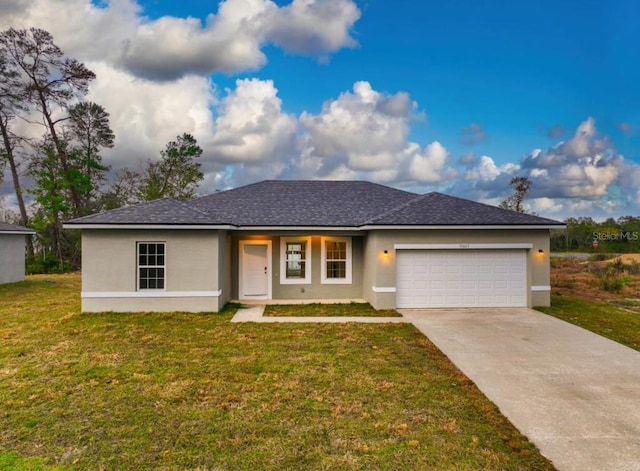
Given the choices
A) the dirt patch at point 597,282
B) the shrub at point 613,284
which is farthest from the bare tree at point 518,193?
the shrub at point 613,284

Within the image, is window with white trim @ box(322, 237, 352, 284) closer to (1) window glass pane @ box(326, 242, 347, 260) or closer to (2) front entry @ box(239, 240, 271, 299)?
(1) window glass pane @ box(326, 242, 347, 260)

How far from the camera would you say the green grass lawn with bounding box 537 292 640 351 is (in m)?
8.94

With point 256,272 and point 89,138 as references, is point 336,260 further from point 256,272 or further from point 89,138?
point 89,138

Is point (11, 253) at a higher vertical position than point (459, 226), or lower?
lower

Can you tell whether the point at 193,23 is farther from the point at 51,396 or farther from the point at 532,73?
the point at 532,73

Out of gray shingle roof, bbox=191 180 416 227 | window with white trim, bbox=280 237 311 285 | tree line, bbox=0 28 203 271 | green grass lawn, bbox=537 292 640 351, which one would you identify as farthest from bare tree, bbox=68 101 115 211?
green grass lawn, bbox=537 292 640 351

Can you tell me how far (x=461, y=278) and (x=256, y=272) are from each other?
24.1ft

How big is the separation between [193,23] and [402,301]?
42.4 feet

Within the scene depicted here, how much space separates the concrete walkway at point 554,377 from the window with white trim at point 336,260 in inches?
134

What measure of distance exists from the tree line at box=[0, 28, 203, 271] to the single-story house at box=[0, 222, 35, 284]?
6.88m

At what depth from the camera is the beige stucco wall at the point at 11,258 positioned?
18.2 meters

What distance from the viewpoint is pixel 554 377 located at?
6160 mm

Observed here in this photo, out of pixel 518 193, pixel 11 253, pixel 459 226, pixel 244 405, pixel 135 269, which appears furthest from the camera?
pixel 518 193

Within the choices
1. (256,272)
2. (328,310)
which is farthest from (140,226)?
(328,310)
